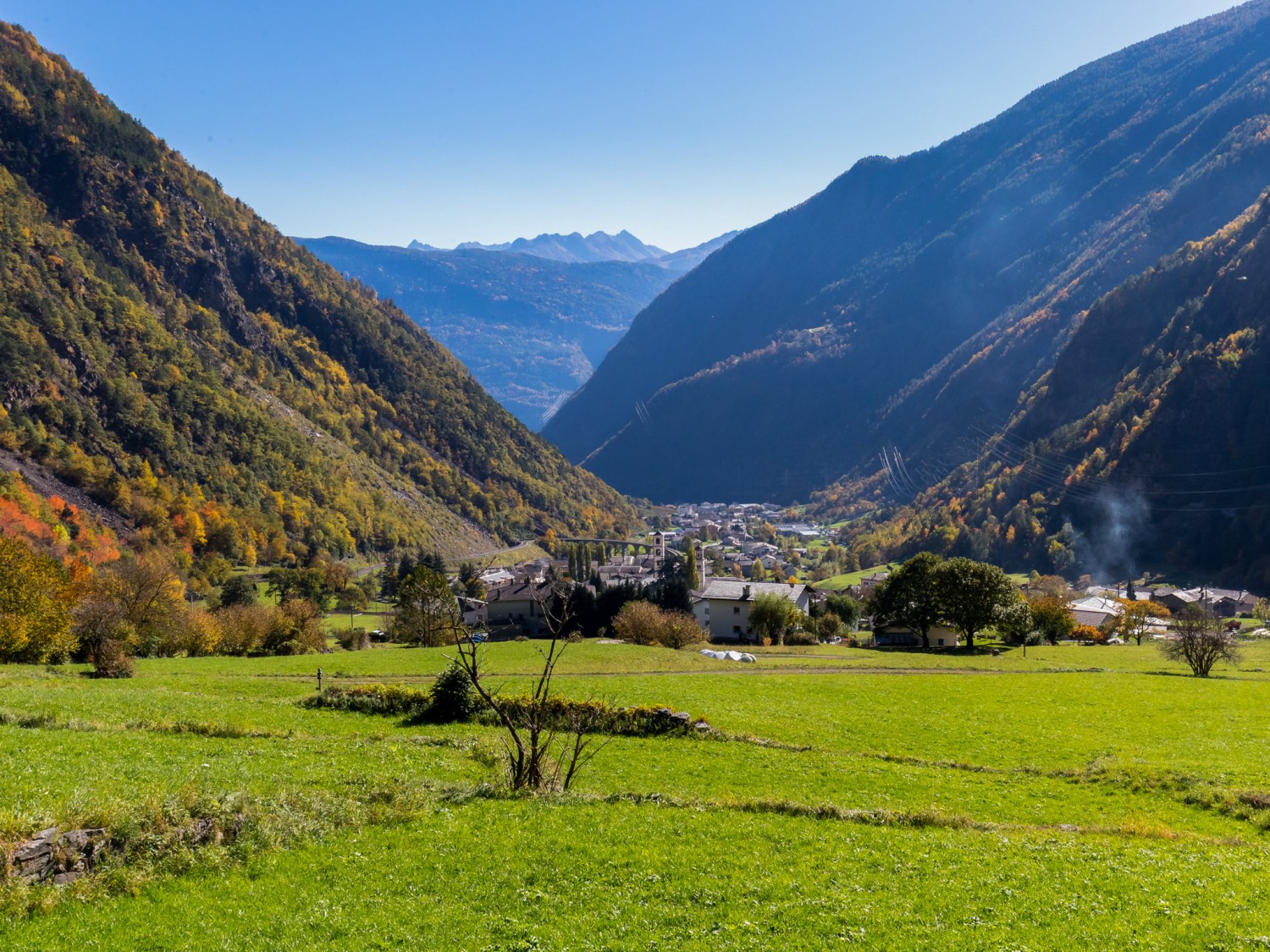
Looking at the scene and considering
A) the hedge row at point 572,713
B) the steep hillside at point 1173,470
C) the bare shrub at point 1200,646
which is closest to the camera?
the hedge row at point 572,713

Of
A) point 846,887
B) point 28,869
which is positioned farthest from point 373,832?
point 846,887

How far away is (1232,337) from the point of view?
171m

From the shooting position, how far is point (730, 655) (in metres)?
65.8

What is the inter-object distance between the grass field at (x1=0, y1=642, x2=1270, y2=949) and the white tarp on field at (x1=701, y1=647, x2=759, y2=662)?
95.0 feet

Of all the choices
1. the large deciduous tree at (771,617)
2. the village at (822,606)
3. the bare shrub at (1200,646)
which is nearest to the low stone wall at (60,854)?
the village at (822,606)

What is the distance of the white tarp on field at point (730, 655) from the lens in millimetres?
64656

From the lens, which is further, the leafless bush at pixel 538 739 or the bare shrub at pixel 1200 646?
the bare shrub at pixel 1200 646

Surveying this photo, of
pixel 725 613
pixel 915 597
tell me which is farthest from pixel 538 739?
pixel 725 613

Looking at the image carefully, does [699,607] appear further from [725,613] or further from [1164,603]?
[1164,603]

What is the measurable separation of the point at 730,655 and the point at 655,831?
1932 inches

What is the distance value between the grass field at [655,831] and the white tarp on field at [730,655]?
28969 mm

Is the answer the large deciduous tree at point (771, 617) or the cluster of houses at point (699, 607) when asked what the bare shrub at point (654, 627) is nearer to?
the cluster of houses at point (699, 607)

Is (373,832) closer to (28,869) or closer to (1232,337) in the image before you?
(28,869)

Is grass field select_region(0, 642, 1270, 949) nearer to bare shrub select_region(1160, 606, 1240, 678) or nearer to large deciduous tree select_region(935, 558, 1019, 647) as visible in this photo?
bare shrub select_region(1160, 606, 1240, 678)
